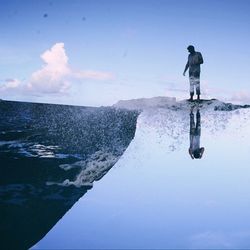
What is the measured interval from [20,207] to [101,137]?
710 cm

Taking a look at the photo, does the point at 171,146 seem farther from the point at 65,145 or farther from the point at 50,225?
the point at 50,225

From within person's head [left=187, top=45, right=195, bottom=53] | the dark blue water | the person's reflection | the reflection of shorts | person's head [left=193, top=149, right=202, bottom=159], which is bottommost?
the dark blue water

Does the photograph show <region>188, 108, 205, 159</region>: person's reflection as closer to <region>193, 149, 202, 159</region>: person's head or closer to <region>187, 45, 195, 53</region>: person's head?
<region>193, 149, 202, 159</region>: person's head

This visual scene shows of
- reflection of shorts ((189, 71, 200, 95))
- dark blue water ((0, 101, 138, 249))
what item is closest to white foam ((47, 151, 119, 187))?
dark blue water ((0, 101, 138, 249))

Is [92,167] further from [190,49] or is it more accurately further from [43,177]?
[190,49]

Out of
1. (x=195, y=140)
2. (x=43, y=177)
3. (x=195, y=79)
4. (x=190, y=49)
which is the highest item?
(x=190, y=49)

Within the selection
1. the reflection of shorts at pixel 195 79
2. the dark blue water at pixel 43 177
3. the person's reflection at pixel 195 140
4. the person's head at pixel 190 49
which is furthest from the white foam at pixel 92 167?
the person's head at pixel 190 49

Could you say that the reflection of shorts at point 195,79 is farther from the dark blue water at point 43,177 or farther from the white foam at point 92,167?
the white foam at point 92,167

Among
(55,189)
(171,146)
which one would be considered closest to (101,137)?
(171,146)

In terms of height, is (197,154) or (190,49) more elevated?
(190,49)

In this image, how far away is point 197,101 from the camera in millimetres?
14102

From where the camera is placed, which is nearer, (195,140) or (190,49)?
(195,140)

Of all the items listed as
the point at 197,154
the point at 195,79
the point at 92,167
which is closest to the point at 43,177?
the point at 92,167

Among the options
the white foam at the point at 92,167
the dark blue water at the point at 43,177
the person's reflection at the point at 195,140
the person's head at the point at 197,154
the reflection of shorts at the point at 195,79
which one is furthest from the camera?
the reflection of shorts at the point at 195,79
